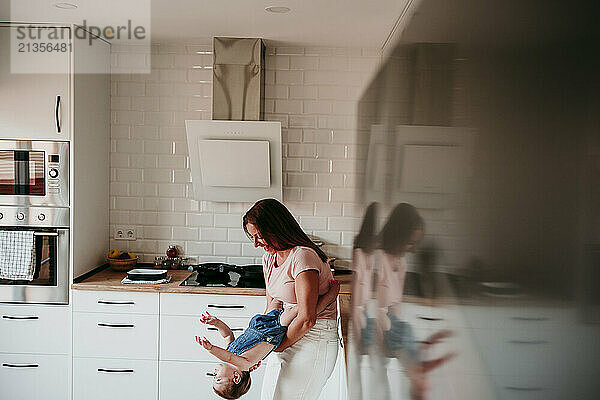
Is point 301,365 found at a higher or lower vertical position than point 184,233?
lower

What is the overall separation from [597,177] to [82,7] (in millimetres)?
3538

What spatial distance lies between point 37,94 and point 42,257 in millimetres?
971

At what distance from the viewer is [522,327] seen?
13 cm

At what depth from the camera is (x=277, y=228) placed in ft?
9.16

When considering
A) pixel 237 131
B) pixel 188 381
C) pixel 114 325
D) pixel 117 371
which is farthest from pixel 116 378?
pixel 237 131

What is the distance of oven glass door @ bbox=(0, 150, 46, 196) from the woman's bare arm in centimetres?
200

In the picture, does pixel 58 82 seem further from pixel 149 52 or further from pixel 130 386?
pixel 130 386

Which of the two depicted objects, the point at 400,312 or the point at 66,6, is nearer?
the point at 400,312

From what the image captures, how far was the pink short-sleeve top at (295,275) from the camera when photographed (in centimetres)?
263

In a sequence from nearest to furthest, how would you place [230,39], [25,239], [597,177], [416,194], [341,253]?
[597,177] → [416,194] → [25,239] → [230,39] → [341,253]

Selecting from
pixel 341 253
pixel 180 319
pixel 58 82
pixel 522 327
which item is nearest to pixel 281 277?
pixel 180 319

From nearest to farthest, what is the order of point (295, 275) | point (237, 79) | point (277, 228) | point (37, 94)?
point (295, 275)
point (277, 228)
point (37, 94)
point (237, 79)

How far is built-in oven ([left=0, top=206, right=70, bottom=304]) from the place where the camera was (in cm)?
378

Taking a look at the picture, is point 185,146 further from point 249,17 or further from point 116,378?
point 116,378
